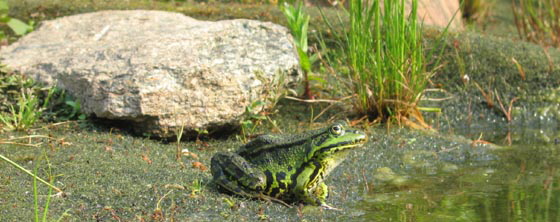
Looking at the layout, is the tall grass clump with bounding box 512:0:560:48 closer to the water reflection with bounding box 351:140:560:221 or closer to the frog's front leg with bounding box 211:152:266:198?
the water reflection with bounding box 351:140:560:221

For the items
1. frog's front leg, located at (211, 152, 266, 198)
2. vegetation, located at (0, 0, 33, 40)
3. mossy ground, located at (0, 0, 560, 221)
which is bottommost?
mossy ground, located at (0, 0, 560, 221)

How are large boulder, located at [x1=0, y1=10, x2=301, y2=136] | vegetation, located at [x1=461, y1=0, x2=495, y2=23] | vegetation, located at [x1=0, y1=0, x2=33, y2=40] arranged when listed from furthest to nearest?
vegetation, located at [x1=461, y1=0, x2=495, y2=23] < vegetation, located at [x1=0, y1=0, x2=33, y2=40] < large boulder, located at [x1=0, y1=10, x2=301, y2=136]

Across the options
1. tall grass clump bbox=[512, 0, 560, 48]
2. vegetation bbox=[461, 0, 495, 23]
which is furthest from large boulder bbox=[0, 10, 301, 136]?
vegetation bbox=[461, 0, 495, 23]

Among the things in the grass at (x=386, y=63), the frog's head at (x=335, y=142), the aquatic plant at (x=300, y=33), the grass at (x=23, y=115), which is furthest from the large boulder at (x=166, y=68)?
the frog's head at (x=335, y=142)

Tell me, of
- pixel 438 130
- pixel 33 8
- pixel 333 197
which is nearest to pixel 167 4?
pixel 33 8

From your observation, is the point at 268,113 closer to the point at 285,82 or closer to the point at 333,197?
the point at 285,82

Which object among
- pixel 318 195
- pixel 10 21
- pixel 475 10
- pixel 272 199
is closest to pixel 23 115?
pixel 10 21

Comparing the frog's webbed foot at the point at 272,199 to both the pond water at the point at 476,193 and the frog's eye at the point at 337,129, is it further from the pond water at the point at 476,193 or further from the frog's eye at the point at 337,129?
the frog's eye at the point at 337,129
